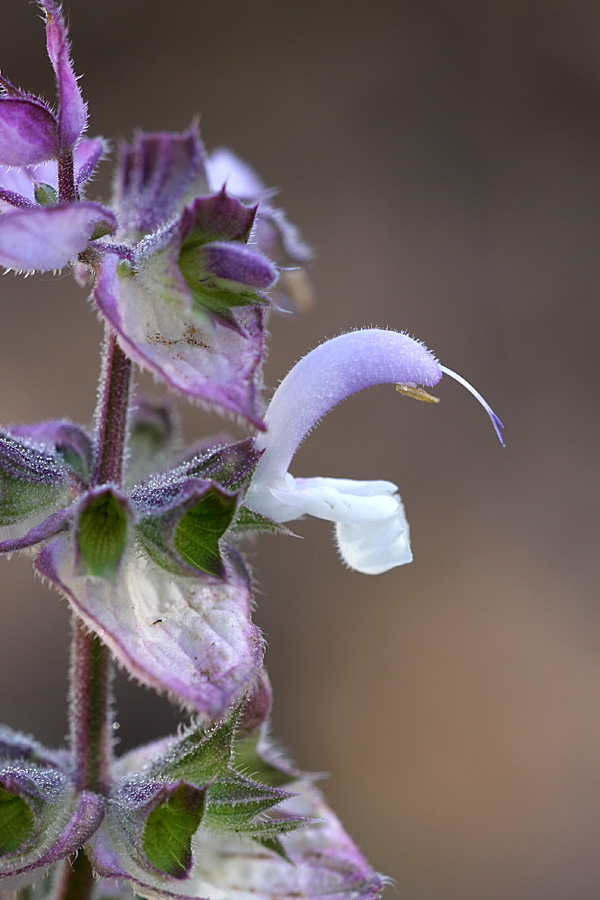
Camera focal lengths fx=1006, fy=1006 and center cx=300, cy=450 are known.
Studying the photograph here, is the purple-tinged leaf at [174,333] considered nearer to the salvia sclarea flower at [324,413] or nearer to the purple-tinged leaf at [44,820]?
the salvia sclarea flower at [324,413]

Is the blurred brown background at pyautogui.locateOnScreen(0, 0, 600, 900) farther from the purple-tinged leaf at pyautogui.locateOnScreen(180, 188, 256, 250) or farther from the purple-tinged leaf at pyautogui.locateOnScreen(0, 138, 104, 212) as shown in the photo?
the purple-tinged leaf at pyautogui.locateOnScreen(180, 188, 256, 250)

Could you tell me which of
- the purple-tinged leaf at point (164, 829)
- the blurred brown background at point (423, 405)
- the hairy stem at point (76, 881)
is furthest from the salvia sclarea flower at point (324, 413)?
the blurred brown background at point (423, 405)

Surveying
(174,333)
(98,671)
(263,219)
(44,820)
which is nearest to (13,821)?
(44,820)

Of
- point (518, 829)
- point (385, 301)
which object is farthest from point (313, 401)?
point (385, 301)

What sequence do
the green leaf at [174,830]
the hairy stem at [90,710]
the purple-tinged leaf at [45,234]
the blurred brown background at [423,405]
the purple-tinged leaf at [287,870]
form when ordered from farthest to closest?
the blurred brown background at [423,405] → the purple-tinged leaf at [287,870] → the hairy stem at [90,710] → the green leaf at [174,830] → the purple-tinged leaf at [45,234]

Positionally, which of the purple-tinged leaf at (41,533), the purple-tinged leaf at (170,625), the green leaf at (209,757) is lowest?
the green leaf at (209,757)

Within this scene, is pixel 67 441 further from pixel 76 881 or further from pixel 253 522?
pixel 76 881

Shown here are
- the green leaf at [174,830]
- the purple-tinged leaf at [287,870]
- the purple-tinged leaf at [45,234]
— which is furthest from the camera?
the purple-tinged leaf at [287,870]
